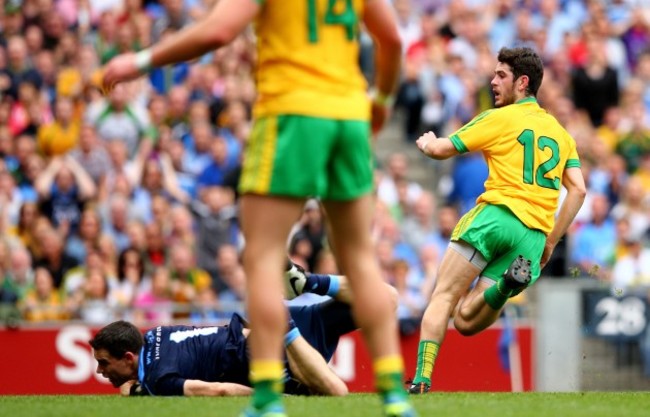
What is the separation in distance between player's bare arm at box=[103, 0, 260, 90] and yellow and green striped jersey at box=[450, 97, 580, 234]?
3406 mm

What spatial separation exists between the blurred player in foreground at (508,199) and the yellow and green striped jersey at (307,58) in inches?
118

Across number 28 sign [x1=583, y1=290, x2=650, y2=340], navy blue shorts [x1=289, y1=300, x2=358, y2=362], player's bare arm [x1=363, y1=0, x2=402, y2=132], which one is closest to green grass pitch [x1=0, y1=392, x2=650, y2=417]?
navy blue shorts [x1=289, y1=300, x2=358, y2=362]

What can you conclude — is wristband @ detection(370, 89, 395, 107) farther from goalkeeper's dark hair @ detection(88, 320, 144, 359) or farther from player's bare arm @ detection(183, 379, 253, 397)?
goalkeeper's dark hair @ detection(88, 320, 144, 359)

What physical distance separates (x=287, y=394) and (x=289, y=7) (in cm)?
369

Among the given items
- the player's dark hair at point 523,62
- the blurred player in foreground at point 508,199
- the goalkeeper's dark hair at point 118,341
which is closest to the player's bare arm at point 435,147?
the blurred player in foreground at point 508,199

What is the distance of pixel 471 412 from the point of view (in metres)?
8.25

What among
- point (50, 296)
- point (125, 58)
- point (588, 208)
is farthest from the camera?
point (588, 208)

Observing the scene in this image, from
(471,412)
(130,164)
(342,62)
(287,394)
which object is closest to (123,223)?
(130,164)

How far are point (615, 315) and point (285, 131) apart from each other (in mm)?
8333

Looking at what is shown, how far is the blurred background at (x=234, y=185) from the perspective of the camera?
1461 centimetres

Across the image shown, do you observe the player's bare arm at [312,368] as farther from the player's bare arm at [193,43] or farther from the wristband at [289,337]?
the player's bare arm at [193,43]

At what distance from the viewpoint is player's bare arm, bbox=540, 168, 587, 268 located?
1008 centimetres

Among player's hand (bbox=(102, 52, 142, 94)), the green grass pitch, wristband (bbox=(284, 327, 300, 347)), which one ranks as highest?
player's hand (bbox=(102, 52, 142, 94))

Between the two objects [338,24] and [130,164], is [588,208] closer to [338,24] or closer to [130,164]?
[130,164]
